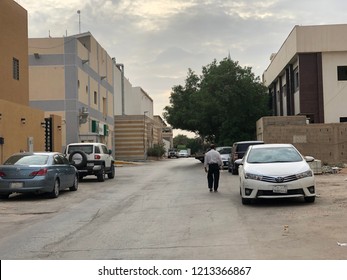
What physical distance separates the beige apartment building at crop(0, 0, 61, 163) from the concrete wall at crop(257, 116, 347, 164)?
552 inches

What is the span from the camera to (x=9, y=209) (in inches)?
548

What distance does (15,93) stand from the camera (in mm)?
25906

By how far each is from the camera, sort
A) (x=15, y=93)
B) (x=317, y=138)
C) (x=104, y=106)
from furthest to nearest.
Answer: (x=104, y=106)
(x=317, y=138)
(x=15, y=93)

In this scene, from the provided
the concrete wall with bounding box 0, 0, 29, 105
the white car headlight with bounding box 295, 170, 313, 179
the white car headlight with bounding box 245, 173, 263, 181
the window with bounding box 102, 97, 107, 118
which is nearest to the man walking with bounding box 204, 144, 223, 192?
the white car headlight with bounding box 245, 173, 263, 181

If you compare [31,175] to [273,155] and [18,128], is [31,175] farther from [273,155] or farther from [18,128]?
[18,128]

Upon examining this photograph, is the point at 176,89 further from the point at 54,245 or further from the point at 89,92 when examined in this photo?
the point at 54,245

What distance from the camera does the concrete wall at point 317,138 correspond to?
2983 centimetres

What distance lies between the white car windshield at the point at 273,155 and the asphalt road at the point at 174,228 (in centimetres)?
117

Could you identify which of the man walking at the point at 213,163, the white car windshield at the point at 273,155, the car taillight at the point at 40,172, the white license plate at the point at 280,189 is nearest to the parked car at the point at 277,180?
the white license plate at the point at 280,189

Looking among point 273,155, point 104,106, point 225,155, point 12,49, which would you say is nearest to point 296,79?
point 225,155

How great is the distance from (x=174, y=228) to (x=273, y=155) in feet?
16.8

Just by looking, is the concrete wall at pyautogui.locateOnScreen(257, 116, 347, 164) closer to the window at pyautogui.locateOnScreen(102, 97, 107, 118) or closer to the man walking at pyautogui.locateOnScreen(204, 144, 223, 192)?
the man walking at pyautogui.locateOnScreen(204, 144, 223, 192)

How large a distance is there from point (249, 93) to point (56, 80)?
655 inches

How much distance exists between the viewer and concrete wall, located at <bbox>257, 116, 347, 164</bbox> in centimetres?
2983
